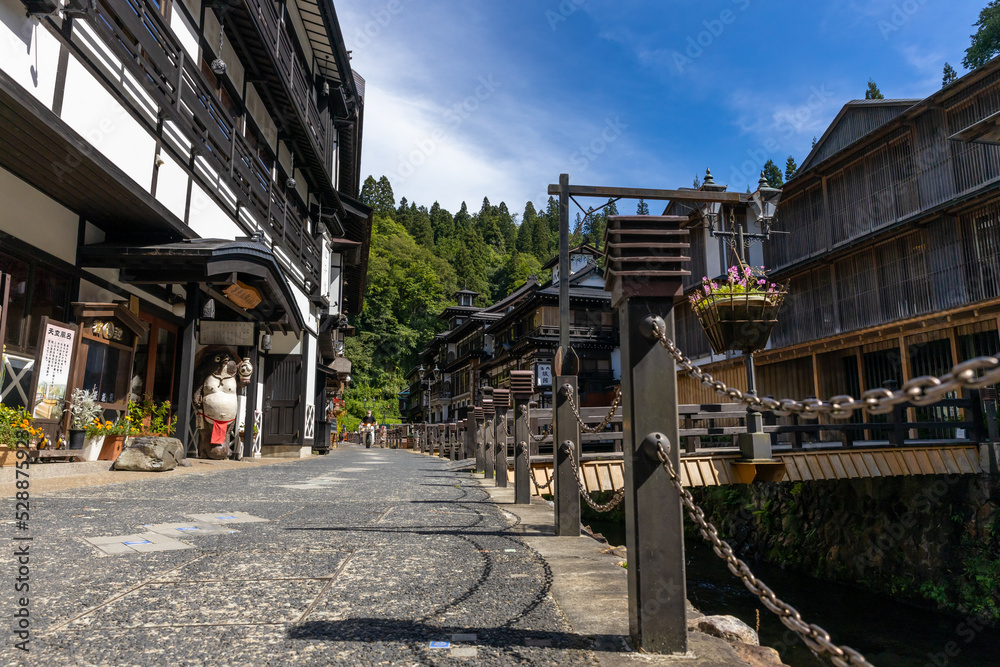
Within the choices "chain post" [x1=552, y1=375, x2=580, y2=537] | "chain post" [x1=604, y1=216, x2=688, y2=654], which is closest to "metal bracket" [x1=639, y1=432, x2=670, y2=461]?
"chain post" [x1=604, y1=216, x2=688, y2=654]

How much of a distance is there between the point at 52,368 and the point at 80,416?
2.34 ft

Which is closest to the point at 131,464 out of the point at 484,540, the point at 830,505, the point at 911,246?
the point at 484,540

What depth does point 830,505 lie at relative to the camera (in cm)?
1308

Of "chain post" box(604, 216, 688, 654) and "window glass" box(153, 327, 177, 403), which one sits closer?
"chain post" box(604, 216, 688, 654)

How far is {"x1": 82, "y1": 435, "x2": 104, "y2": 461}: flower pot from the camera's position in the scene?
8234 mm

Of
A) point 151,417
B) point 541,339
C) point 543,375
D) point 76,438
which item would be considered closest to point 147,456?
point 76,438

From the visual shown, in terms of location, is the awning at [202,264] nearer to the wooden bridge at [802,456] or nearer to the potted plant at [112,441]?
the potted plant at [112,441]

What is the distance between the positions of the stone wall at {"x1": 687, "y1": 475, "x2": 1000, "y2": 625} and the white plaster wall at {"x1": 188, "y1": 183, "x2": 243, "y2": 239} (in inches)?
535

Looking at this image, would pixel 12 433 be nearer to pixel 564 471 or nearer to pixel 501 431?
pixel 564 471

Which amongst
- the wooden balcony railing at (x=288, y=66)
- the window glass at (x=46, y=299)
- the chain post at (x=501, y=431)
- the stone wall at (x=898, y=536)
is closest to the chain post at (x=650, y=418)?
the chain post at (x=501, y=431)

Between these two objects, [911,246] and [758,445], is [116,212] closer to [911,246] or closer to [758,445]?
[758,445]

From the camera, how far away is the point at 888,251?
16.5 metres

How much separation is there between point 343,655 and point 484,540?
252cm

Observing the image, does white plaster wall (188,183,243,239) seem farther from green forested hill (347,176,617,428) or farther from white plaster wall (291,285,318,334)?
green forested hill (347,176,617,428)
